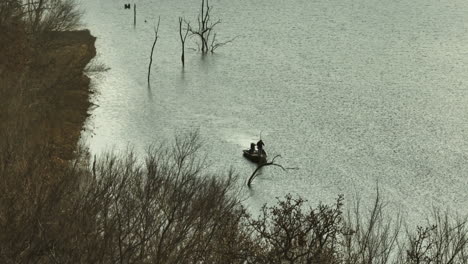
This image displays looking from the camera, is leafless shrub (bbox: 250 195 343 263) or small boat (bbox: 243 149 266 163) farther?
small boat (bbox: 243 149 266 163)

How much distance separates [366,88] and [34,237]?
60.7 metres

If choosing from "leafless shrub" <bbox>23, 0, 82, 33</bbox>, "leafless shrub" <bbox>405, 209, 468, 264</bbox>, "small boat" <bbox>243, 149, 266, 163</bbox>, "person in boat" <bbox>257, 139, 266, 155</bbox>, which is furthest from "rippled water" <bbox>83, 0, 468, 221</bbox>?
"leafless shrub" <bbox>405, 209, 468, 264</bbox>

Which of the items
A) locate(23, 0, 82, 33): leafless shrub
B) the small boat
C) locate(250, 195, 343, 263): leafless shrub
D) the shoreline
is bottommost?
the small boat

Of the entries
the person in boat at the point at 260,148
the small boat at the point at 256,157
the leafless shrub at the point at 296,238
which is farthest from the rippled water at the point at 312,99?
the leafless shrub at the point at 296,238

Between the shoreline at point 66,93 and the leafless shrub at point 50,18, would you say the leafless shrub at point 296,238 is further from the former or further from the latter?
the leafless shrub at point 50,18

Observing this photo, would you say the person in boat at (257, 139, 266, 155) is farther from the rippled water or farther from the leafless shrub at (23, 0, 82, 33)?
the leafless shrub at (23, 0, 82, 33)

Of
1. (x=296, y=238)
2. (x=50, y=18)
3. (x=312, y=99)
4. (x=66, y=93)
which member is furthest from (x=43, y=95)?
(x=296, y=238)

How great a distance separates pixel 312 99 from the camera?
74.1 m

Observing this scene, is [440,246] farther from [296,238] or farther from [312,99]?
[312,99]

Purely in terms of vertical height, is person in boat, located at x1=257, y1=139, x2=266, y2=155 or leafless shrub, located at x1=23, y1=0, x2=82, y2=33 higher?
leafless shrub, located at x1=23, y1=0, x2=82, y2=33

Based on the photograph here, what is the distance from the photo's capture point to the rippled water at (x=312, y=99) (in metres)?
53.7

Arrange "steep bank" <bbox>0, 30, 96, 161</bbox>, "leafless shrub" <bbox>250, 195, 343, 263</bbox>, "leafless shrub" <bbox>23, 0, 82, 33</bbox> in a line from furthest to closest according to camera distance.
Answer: "leafless shrub" <bbox>23, 0, 82, 33</bbox>, "steep bank" <bbox>0, 30, 96, 161</bbox>, "leafless shrub" <bbox>250, 195, 343, 263</bbox>

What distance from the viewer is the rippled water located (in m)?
53.7

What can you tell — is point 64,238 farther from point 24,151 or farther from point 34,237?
point 24,151
